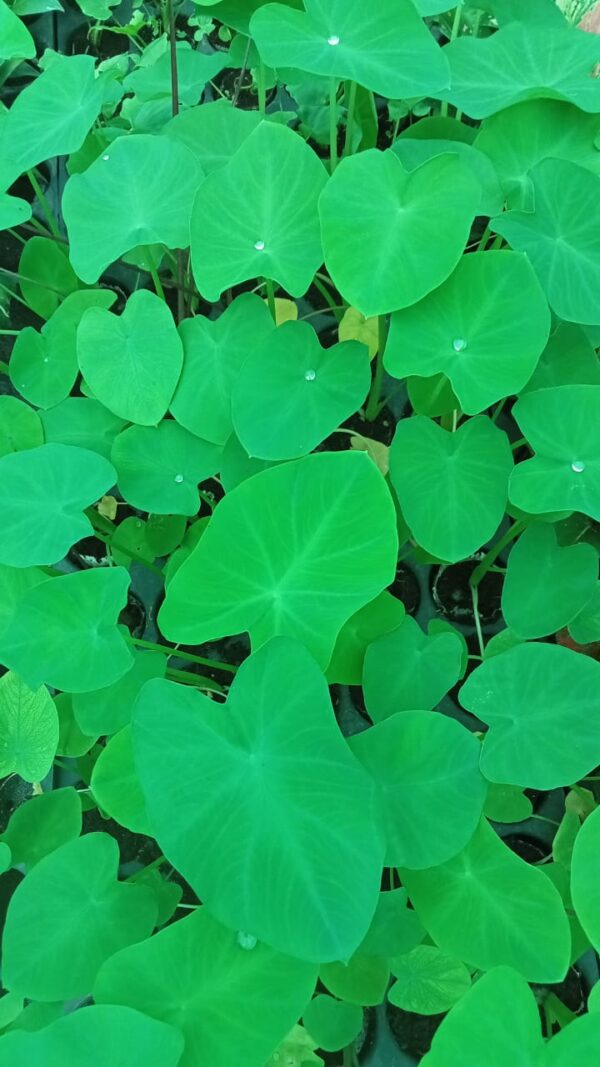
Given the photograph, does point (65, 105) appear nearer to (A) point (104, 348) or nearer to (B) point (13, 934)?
(A) point (104, 348)

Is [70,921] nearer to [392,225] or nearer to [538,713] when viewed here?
[538,713]

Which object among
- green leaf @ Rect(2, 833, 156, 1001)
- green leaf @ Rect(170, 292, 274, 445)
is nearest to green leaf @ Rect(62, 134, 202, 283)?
green leaf @ Rect(170, 292, 274, 445)

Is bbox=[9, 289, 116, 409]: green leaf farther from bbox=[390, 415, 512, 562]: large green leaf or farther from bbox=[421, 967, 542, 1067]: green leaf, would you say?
bbox=[421, 967, 542, 1067]: green leaf

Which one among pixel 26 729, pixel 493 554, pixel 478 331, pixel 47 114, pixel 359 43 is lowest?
pixel 26 729

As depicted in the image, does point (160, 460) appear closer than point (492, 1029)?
No

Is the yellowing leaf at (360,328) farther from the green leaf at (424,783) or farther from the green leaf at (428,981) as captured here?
the green leaf at (428,981)

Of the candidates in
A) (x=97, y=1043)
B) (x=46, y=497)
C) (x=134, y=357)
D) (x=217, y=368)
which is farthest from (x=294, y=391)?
(x=97, y=1043)

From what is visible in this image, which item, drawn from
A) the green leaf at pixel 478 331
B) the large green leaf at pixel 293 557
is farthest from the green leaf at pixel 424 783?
the green leaf at pixel 478 331
